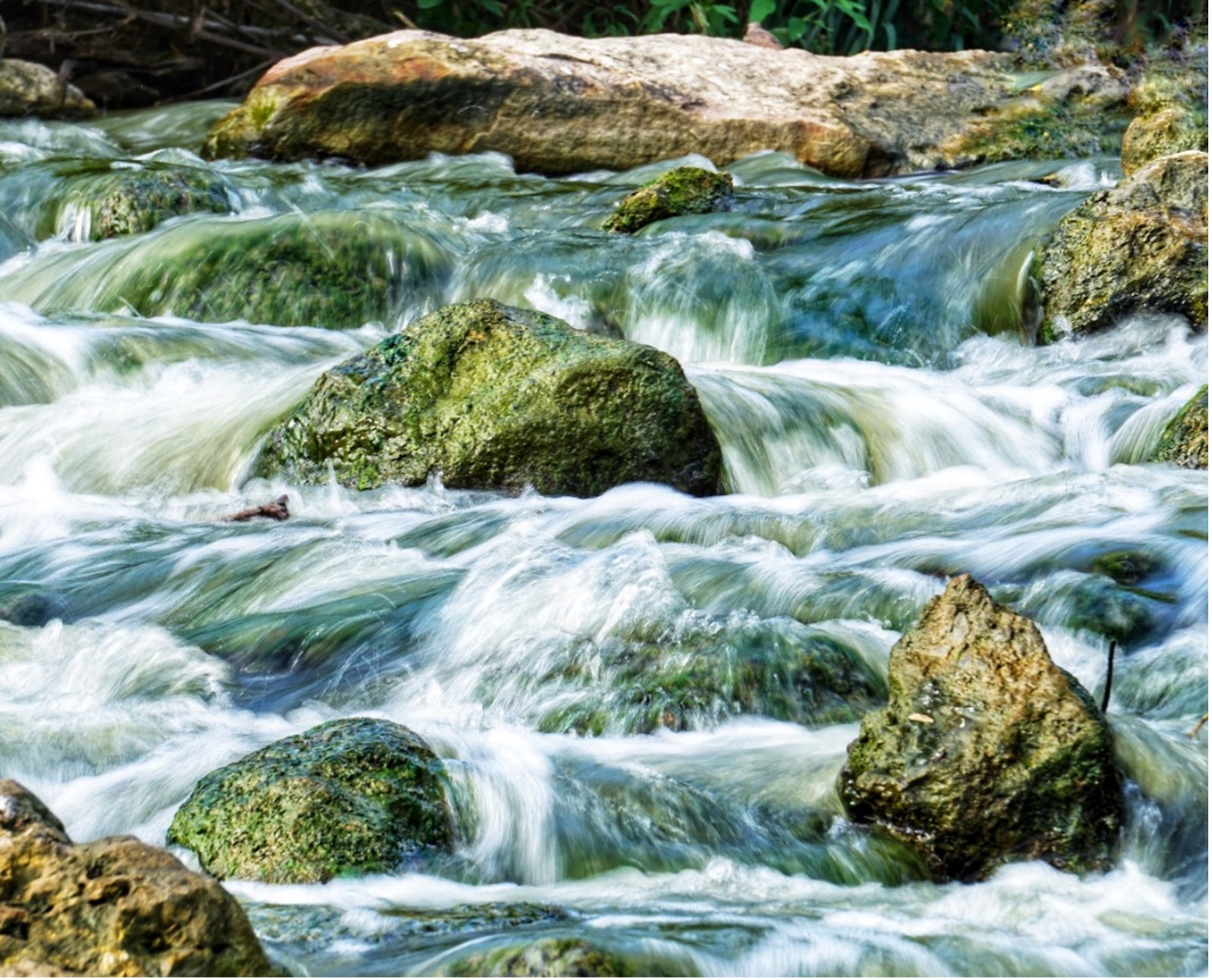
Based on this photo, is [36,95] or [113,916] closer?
[113,916]

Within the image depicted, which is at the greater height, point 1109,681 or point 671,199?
point 671,199

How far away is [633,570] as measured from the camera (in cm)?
412

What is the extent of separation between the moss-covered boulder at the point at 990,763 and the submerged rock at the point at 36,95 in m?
9.79

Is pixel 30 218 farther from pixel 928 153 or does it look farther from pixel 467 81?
pixel 928 153

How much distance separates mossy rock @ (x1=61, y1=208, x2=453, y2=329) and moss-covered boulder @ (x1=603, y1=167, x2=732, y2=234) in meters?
0.93

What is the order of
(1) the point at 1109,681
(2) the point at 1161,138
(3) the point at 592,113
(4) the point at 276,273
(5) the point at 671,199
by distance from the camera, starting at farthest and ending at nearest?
1. (3) the point at 592,113
2. (2) the point at 1161,138
3. (5) the point at 671,199
4. (4) the point at 276,273
5. (1) the point at 1109,681

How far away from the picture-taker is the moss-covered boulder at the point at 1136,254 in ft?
21.0

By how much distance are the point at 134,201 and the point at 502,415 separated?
3570 mm

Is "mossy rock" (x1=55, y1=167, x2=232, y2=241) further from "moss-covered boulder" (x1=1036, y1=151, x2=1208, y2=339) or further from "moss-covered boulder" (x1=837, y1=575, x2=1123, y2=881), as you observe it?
"moss-covered boulder" (x1=837, y1=575, x2=1123, y2=881)

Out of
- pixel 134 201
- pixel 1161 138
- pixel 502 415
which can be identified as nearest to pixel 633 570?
pixel 502 415

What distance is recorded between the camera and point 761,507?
16.4 feet

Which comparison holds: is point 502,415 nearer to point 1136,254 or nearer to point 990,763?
point 990,763

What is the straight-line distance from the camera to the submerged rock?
1124cm

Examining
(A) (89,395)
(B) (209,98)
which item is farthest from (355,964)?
(B) (209,98)
